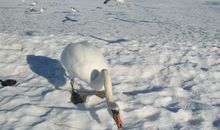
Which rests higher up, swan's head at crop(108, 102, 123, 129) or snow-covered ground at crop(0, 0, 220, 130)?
swan's head at crop(108, 102, 123, 129)

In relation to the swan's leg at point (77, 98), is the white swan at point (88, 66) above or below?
above

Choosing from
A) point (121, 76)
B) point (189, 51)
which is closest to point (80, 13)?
point (189, 51)

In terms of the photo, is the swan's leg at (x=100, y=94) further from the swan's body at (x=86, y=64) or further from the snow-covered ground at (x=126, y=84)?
the swan's body at (x=86, y=64)

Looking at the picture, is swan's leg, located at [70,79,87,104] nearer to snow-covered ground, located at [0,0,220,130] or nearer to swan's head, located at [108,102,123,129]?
snow-covered ground, located at [0,0,220,130]

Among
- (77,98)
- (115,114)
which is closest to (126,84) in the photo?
(77,98)

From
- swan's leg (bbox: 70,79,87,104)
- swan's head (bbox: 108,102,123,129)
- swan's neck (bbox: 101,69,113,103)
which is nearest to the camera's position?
swan's head (bbox: 108,102,123,129)

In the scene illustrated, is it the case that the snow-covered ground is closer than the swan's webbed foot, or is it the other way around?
the snow-covered ground

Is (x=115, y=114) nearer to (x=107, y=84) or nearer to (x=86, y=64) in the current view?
(x=107, y=84)

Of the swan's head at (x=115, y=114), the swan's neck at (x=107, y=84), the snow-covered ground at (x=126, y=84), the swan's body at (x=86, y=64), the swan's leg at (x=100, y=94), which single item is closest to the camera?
the swan's head at (x=115, y=114)

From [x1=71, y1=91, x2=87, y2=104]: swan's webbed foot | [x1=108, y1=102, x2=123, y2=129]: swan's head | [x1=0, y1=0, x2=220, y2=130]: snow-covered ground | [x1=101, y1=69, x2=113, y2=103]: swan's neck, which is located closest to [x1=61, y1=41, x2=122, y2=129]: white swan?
[x1=101, y1=69, x2=113, y2=103]: swan's neck

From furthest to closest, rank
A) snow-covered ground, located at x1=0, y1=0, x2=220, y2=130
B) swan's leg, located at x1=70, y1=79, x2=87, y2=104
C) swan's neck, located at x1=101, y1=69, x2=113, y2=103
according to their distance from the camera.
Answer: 1. swan's leg, located at x1=70, y1=79, x2=87, y2=104
2. snow-covered ground, located at x1=0, y1=0, x2=220, y2=130
3. swan's neck, located at x1=101, y1=69, x2=113, y2=103

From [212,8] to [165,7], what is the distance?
9.27 feet

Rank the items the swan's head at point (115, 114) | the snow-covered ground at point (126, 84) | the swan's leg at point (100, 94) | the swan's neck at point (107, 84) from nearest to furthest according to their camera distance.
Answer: the swan's head at point (115, 114), the swan's neck at point (107, 84), the snow-covered ground at point (126, 84), the swan's leg at point (100, 94)

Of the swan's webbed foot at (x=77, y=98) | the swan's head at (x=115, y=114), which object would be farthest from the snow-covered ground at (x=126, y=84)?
the swan's head at (x=115, y=114)
